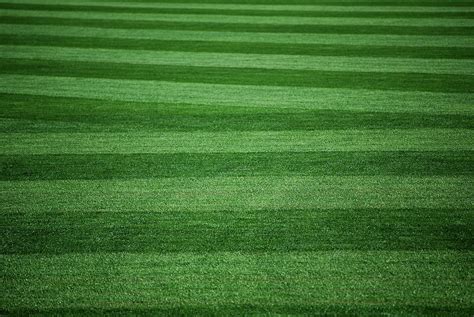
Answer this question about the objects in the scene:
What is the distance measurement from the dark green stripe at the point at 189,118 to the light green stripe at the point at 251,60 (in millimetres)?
1782

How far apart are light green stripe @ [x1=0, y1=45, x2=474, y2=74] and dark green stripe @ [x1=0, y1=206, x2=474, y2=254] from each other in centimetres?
387

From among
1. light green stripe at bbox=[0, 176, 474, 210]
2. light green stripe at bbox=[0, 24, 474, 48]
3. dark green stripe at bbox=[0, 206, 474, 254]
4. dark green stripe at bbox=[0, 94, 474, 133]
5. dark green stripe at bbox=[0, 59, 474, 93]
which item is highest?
light green stripe at bbox=[0, 24, 474, 48]

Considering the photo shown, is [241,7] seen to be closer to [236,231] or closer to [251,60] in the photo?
[251,60]

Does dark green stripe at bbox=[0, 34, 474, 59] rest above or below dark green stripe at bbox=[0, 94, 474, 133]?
above

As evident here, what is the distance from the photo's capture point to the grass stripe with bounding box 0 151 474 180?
14.9 feet

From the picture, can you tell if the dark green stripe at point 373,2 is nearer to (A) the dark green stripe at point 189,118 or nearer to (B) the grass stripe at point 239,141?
(A) the dark green stripe at point 189,118

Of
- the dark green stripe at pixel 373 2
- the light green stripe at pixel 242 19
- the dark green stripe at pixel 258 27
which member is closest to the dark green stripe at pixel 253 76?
the dark green stripe at pixel 258 27

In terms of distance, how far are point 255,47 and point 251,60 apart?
0.79m

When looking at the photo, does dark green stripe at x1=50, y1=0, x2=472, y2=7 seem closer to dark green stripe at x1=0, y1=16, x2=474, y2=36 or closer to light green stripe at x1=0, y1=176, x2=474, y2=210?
dark green stripe at x1=0, y1=16, x2=474, y2=36

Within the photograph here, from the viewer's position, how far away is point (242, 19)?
10.8m

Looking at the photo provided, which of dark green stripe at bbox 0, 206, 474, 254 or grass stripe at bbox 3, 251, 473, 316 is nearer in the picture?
grass stripe at bbox 3, 251, 473, 316

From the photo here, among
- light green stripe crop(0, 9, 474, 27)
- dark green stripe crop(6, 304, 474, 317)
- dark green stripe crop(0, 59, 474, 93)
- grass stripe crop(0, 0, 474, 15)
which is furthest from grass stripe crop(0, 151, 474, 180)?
grass stripe crop(0, 0, 474, 15)

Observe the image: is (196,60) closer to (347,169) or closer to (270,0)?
(347,169)

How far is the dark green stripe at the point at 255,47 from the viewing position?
8.12m
